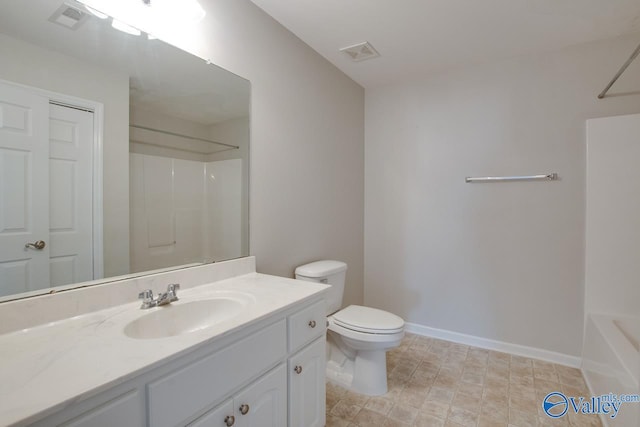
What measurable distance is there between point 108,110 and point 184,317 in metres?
0.85

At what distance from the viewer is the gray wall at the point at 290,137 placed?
161 cm

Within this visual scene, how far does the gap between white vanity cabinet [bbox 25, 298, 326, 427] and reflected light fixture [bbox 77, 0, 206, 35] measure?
4.07 feet

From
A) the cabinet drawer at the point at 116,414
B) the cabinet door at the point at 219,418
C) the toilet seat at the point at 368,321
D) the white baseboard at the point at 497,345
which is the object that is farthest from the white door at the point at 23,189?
the white baseboard at the point at 497,345

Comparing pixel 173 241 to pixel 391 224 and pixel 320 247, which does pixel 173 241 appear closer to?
pixel 320 247

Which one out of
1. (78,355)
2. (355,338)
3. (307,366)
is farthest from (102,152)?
(355,338)

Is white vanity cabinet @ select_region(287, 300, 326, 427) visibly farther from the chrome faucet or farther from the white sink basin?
the chrome faucet

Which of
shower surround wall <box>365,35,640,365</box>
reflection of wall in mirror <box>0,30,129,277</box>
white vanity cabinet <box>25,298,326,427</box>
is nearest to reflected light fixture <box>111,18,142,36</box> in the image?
reflection of wall in mirror <box>0,30,129,277</box>

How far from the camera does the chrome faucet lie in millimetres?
1112

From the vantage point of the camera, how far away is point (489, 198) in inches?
93.4

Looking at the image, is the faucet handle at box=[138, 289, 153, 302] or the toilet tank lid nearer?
the faucet handle at box=[138, 289, 153, 302]

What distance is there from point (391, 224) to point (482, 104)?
3.99 ft

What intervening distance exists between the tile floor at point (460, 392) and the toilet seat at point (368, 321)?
0.42 metres

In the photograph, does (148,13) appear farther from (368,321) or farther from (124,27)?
(368,321)

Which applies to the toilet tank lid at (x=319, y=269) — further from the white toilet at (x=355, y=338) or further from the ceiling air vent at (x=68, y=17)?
the ceiling air vent at (x=68, y=17)
